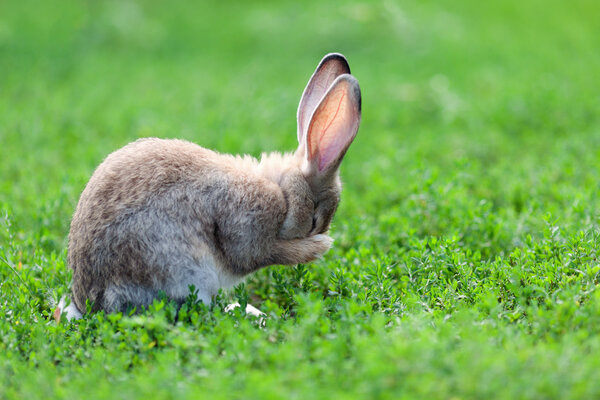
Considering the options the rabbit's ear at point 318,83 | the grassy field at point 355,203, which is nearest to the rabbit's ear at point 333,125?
the rabbit's ear at point 318,83

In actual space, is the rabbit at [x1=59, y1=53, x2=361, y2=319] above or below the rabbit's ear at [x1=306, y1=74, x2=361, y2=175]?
below

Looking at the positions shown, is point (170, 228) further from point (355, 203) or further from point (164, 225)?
point (355, 203)

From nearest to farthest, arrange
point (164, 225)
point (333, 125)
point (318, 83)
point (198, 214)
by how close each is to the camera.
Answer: point (164, 225) → point (198, 214) → point (333, 125) → point (318, 83)

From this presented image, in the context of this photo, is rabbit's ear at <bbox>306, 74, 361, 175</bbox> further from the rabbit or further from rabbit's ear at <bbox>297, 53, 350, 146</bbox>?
rabbit's ear at <bbox>297, 53, 350, 146</bbox>

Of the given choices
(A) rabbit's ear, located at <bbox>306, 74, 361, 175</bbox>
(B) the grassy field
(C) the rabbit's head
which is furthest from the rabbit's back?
(A) rabbit's ear, located at <bbox>306, 74, 361, 175</bbox>

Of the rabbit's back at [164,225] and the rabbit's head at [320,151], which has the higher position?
the rabbit's head at [320,151]

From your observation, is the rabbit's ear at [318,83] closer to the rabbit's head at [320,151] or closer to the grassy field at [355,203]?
the rabbit's head at [320,151]

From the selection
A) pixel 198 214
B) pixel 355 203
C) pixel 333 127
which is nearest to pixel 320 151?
pixel 333 127
